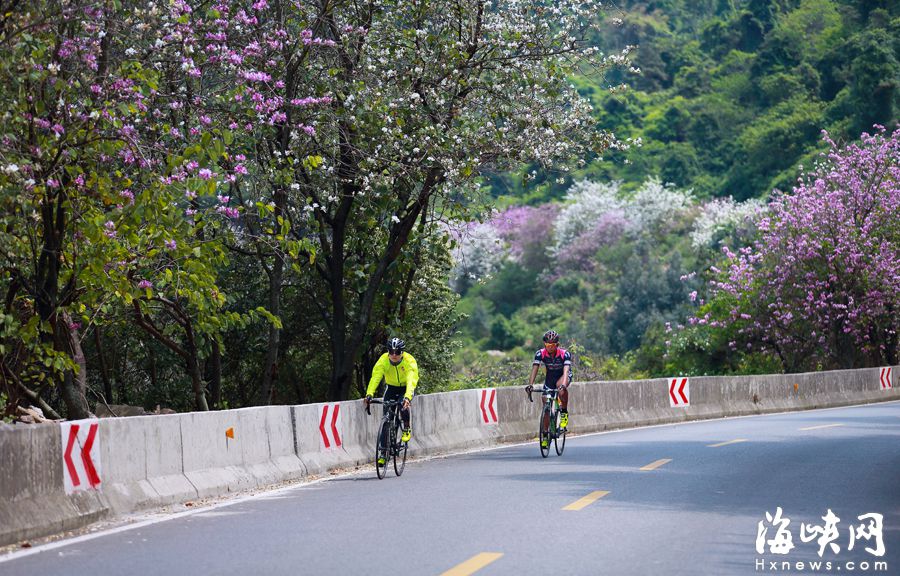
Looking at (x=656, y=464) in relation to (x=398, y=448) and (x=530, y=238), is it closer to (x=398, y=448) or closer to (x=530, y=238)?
(x=398, y=448)

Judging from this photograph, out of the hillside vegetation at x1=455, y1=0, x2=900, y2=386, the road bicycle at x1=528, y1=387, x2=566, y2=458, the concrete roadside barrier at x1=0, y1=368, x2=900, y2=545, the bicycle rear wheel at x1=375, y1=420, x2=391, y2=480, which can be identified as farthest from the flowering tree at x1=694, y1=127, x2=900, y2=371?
the bicycle rear wheel at x1=375, y1=420, x2=391, y2=480

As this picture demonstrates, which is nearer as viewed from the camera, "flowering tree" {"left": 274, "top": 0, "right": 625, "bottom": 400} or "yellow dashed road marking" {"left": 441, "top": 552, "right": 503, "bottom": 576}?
"yellow dashed road marking" {"left": 441, "top": 552, "right": 503, "bottom": 576}

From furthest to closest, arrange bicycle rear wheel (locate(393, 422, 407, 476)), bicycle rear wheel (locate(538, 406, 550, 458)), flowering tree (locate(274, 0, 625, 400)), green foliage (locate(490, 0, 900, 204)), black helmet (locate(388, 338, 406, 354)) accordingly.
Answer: green foliage (locate(490, 0, 900, 204)) → flowering tree (locate(274, 0, 625, 400)) → bicycle rear wheel (locate(538, 406, 550, 458)) → black helmet (locate(388, 338, 406, 354)) → bicycle rear wheel (locate(393, 422, 407, 476))

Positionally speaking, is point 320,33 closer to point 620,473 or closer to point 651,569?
point 620,473

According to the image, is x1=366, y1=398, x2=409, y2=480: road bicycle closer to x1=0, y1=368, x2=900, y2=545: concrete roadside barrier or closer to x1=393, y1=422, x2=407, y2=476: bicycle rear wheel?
x1=393, y1=422, x2=407, y2=476: bicycle rear wheel

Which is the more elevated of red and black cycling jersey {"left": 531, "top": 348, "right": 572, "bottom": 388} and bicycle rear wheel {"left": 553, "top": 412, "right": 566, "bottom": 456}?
red and black cycling jersey {"left": 531, "top": 348, "right": 572, "bottom": 388}

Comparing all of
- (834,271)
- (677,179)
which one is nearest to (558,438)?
(834,271)

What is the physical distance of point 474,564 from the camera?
10219 mm

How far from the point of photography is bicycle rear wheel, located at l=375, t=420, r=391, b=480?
17516mm

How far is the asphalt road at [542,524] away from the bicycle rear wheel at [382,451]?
0.25 meters

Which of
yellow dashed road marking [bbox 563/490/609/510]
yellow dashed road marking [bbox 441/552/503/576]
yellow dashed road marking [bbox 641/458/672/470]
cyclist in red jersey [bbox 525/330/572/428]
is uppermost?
cyclist in red jersey [bbox 525/330/572/428]

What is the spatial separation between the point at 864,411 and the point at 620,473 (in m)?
20.1

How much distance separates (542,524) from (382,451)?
5406 mm

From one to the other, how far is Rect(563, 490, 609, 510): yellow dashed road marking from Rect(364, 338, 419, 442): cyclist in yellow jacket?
371cm
